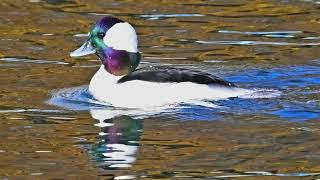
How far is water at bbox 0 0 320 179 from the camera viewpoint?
9.95m

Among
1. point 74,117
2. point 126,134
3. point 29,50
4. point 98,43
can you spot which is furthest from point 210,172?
point 29,50

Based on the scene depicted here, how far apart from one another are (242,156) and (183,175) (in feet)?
2.70

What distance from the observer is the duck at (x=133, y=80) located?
12.4 metres

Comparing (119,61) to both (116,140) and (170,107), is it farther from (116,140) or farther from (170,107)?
(116,140)

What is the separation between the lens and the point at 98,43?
13.2m

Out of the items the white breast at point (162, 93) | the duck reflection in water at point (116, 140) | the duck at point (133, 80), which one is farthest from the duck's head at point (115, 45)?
the duck reflection in water at point (116, 140)

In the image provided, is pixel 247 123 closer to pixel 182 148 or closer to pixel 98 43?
pixel 182 148

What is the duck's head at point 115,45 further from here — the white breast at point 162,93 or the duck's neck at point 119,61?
the white breast at point 162,93

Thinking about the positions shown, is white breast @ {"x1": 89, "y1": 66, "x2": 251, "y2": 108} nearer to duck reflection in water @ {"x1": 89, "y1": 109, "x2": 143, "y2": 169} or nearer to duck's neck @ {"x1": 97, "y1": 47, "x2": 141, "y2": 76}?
duck reflection in water @ {"x1": 89, "y1": 109, "x2": 143, "y2": 169}

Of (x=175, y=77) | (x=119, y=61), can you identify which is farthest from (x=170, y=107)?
(x=119, y=61)

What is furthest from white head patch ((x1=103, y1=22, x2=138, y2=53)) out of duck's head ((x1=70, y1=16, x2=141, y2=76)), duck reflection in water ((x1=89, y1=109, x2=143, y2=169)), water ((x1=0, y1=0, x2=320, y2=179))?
duck reflection in water ((x1=89, y1=109, x2=143, y2=169))

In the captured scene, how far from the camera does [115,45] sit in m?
13.1

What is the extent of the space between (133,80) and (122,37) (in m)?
0.64

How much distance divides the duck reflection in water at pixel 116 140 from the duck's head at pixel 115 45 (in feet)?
2.75
